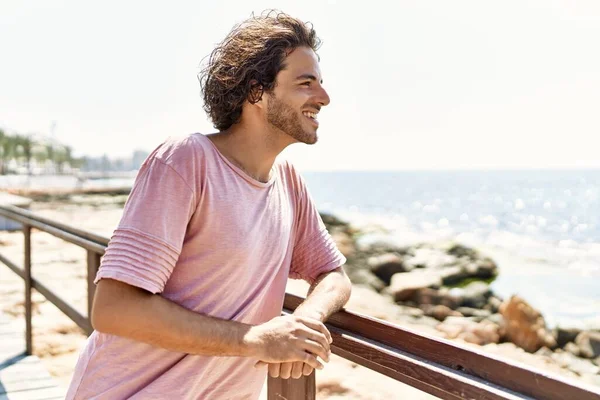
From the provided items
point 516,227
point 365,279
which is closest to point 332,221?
point 365,279

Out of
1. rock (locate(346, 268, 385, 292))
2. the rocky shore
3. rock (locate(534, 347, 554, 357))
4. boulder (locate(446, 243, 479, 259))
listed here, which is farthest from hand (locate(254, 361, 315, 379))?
boulder (locate(446, 243, 479, 259))

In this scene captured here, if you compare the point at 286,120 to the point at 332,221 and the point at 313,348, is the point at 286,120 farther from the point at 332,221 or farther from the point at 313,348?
the point at 332,221

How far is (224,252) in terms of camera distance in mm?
1194

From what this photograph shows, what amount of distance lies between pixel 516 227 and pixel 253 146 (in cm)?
3669

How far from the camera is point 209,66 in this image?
1519 mm

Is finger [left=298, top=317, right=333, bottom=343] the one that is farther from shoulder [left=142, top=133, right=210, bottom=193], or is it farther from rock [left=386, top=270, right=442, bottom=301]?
rock [left=386, top=270, right=442, bottom=301]

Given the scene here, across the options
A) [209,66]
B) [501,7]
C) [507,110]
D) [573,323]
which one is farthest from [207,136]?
[507,110]

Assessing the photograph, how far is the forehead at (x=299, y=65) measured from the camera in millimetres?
1349

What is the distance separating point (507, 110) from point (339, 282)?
75.3 metres

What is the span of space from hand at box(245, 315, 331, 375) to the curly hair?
Result: 1.68ft

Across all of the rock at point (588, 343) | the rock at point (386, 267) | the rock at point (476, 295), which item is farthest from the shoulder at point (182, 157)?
the rock at point (386, 267)

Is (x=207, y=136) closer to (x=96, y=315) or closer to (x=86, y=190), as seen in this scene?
(x=96, y=315)

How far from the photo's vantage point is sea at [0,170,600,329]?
16172mm

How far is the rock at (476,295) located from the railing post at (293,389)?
35.2ft
